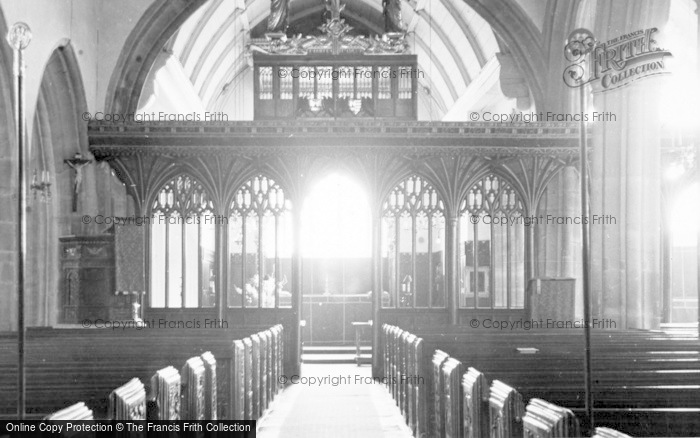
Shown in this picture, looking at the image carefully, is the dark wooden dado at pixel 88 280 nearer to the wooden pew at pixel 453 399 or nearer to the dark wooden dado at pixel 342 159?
the dark wooden dado at pixel 342 159

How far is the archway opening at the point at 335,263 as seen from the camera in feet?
51.1

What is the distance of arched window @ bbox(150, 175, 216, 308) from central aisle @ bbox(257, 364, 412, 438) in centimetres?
A: 210

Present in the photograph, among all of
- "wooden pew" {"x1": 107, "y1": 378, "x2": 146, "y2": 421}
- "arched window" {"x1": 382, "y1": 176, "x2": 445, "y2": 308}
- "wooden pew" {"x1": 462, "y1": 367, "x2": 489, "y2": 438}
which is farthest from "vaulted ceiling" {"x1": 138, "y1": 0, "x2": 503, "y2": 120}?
"wooden pew" {"x1": 107, "y1": 378, "x2": 146, "y2": 421}

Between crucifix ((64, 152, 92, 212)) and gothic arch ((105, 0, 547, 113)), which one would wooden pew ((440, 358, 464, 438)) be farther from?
gothic arch ((105, 0, 547, 113))

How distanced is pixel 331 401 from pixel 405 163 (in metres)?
3.85

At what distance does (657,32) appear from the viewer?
10.3m

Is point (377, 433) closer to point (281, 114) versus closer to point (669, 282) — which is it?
point (281, 114)

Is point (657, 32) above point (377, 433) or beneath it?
above

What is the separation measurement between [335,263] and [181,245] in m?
6.84

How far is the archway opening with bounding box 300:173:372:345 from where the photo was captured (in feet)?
51.1

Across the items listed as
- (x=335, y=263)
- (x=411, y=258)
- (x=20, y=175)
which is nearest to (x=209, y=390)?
(x=20, y=175)

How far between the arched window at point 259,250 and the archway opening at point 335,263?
615 millimetres

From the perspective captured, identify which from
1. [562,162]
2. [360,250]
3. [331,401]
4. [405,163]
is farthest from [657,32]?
[360,250]

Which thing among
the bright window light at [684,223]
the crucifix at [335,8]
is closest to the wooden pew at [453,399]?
the crucifix at [335,8]
